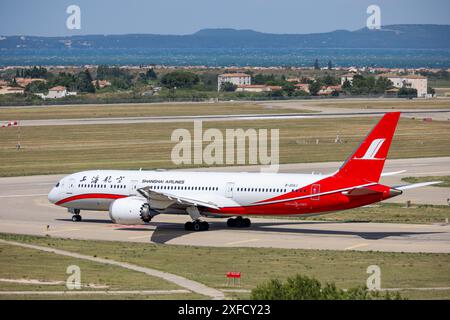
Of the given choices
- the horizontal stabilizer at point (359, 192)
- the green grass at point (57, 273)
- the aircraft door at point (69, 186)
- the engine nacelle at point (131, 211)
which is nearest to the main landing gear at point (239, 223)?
the engine nacelle at point (131, 211)

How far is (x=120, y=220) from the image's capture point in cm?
6412

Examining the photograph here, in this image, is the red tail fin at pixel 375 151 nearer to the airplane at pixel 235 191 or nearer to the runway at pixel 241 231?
the airplane at pixel 235 191

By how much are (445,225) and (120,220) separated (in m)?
21.3

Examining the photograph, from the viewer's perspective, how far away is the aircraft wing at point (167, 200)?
63156 mm

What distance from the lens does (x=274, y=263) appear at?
52.7m

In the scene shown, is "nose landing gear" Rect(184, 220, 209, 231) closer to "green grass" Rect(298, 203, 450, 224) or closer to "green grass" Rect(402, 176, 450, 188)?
"green grass" Rect(298, 203, 450, 224)

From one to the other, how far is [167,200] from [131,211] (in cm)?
238

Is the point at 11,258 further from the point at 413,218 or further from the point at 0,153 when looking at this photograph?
the point at 0,153

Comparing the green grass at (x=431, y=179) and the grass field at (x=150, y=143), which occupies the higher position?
the green grass at (x=431, y=179)

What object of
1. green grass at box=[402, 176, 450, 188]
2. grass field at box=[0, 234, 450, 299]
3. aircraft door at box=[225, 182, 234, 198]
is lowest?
green grass at box=[402, 176, 450, 188]

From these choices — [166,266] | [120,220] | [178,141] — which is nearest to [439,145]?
[178,141]

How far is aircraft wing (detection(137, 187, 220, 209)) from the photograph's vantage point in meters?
63.2

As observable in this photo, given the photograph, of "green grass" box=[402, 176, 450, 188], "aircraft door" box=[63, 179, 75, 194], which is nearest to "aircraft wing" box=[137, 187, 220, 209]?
"aircraft door" box=[63, 179, 75, 194]

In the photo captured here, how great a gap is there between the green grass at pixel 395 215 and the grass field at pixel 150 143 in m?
33.8
